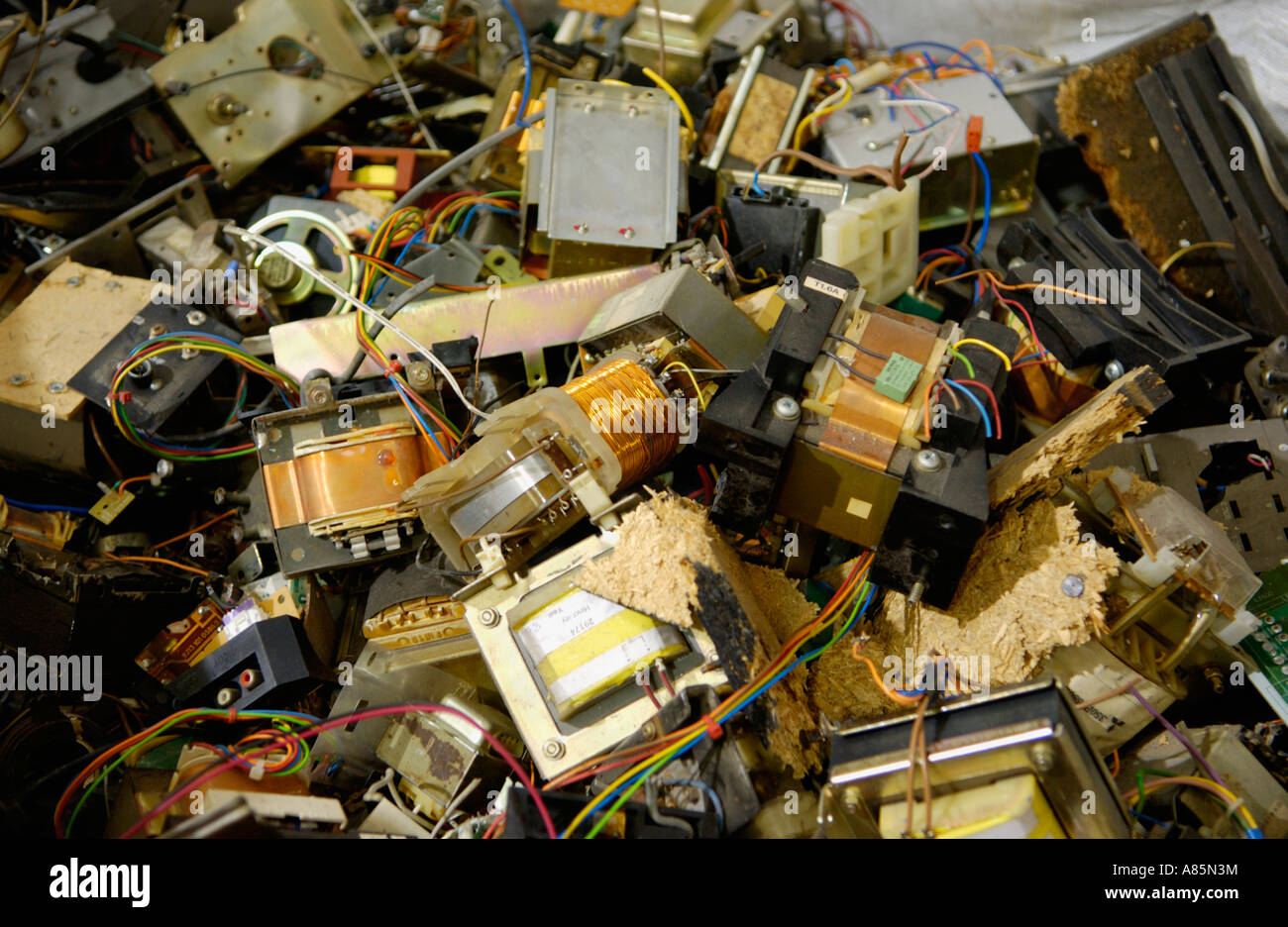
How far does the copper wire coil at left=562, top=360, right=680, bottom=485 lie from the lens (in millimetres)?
2623

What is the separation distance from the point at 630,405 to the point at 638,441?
10 cm

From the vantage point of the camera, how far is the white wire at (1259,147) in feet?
11.2

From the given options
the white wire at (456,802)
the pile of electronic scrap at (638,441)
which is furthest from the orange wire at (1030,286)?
the white wire at (456,802)

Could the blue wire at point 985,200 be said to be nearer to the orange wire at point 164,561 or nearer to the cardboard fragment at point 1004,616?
the cardboard fragment at point 1004,616

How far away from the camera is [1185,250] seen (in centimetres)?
353

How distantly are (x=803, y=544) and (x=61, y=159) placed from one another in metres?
3.26

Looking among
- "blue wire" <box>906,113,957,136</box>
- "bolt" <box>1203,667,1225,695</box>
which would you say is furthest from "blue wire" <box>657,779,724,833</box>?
"blue wire" <box>906,113,957,136</box>

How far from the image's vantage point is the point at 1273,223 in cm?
345

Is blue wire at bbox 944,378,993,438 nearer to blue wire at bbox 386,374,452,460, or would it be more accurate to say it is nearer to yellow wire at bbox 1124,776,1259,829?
yellow wire at bbox 1124,776,1259,829

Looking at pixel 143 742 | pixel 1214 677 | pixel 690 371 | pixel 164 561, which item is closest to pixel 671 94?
pixel 690 371

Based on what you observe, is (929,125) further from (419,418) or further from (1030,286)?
(419,418)

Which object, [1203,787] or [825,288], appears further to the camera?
Result: [825,288]

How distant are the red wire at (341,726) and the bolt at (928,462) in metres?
1.24

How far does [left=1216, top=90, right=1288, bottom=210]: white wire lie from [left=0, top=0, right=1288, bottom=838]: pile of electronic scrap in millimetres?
30
